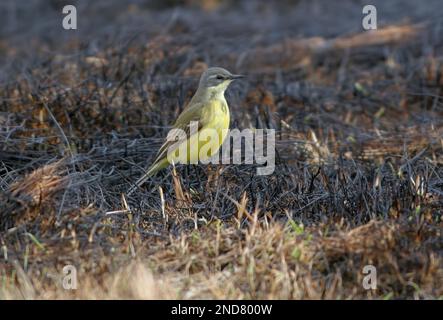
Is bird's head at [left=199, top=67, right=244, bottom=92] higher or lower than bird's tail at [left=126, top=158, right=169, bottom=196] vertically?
higher

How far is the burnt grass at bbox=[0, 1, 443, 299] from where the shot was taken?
16.9ft

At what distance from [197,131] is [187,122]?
0.17 m

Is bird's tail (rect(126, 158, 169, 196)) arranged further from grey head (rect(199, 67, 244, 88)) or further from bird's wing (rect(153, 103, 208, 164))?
grey head (rect(199, 67, 244, 88))

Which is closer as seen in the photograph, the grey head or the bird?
the bird

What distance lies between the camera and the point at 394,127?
898 cm

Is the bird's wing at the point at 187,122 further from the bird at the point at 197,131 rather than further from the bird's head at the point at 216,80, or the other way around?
the bird's head at the point at 216,80

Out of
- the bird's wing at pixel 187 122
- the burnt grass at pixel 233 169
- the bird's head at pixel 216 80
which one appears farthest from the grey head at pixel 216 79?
the burnt grass at pixel 233 169

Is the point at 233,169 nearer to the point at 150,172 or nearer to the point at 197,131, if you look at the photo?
Result: the point at 197,131

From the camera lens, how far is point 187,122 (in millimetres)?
7547

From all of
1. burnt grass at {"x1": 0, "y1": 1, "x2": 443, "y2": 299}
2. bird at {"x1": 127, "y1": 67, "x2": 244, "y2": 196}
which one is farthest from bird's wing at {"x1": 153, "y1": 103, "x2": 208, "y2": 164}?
burnt grass at {"x1": 0, "y1": 1, "x2": 443, "y2": 299}

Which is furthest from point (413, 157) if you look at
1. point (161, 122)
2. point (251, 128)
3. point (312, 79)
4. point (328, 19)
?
point (328, 19)

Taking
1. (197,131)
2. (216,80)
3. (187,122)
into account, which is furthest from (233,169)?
(216,80)

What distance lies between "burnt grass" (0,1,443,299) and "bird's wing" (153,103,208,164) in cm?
19

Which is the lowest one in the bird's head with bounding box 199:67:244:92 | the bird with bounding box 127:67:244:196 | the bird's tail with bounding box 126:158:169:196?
the bird's tail with bounding box 126:158:169:196
